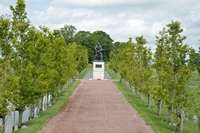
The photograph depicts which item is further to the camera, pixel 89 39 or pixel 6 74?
pixel 89 39

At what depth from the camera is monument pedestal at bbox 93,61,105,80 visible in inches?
2357

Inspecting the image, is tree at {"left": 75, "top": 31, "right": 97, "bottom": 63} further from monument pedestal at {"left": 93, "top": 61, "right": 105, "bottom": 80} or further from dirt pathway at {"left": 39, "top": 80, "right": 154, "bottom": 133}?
dirt pathway at {"left": 39, "top": 80, "right": 154, "bottom": 133}

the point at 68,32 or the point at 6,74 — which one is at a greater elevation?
the point at 68,32

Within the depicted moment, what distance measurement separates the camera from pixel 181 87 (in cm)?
1870

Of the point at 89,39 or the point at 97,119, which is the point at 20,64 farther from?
the point at 89,39

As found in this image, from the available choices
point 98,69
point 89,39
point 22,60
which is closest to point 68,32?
point 89,39

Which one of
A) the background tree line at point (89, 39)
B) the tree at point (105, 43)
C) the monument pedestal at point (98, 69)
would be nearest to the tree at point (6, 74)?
the monument pedestal at point (98, 69)

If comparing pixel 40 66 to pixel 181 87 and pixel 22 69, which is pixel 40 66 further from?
pixel 181 87

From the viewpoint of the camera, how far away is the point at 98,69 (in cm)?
6022

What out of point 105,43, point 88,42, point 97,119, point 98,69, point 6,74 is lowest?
point 97,119

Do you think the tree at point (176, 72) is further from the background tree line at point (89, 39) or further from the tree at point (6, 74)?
the background tree line at point (89, 39)

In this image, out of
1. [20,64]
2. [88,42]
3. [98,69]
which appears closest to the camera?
[20,64]

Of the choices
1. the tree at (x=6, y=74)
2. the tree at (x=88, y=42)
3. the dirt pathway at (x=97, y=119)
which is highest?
the tree at (x=88, y=42)

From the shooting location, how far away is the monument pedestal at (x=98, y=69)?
59.9 meters
